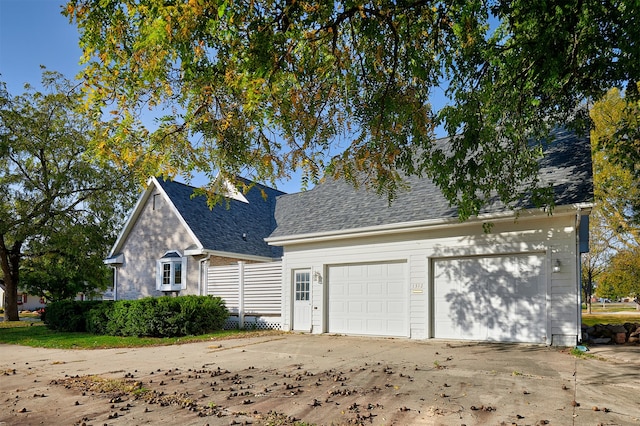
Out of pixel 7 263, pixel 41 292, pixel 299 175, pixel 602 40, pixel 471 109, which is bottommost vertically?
pixel 41 292

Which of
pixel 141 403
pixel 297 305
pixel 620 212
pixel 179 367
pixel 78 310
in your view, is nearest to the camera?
pixel 141 403

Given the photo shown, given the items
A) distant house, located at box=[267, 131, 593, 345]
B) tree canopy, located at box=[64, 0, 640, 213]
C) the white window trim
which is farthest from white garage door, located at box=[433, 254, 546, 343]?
the white window trim

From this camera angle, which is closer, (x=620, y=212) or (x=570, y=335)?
(x=570, y=335)

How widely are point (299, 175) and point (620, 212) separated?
855 inches

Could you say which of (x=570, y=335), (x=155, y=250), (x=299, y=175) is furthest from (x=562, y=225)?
(x=155, y=250)

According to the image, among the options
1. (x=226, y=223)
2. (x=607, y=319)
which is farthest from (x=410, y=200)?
(x=607, y=319)

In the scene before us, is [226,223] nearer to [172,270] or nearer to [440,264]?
[172,270]

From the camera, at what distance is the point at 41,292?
37406 millimetres

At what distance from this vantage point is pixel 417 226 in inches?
499

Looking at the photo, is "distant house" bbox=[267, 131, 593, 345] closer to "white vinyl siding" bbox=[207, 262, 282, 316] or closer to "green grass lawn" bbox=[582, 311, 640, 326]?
"white vinyl siding" bbox=[207, 262, 282, 316]

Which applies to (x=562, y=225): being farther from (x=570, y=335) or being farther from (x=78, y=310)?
(x=78, y=310)

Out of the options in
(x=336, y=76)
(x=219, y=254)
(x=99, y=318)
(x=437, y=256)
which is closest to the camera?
(x=336, y=76)

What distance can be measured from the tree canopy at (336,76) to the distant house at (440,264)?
186 cm

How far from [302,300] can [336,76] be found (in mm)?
9124
